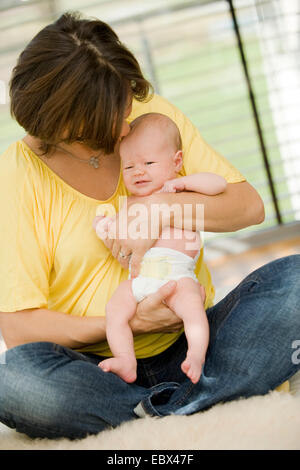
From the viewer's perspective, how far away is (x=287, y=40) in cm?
384

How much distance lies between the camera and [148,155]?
5.15 ft

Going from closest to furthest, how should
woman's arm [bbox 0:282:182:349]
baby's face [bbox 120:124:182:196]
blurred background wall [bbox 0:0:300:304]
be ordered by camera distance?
woman's arm [bbox 0:282:182:349] → baby's face [bbox 120:124:182:196] → blurred background wall [bbox 0:0:300:304]

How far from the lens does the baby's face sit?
1.57m

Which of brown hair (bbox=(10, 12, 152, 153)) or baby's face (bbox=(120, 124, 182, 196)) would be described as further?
baby's face (bbox=(120, 124, 182, 196))

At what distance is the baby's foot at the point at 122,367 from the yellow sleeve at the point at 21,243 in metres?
0.22

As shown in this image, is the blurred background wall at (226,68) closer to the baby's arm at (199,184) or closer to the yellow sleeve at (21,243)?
the baby's arm at (199,184)

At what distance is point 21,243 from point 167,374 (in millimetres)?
502

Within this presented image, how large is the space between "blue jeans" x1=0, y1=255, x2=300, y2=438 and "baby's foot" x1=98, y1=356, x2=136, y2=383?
2 centimetres

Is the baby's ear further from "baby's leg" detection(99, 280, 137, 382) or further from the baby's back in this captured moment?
"baby's leg" detection(99, 280, 137, 382)

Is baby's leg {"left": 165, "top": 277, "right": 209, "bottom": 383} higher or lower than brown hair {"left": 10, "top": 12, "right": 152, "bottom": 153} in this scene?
lower

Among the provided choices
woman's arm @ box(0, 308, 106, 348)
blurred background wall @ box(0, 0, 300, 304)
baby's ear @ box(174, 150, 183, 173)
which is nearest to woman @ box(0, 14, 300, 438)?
woman's arm @ box(0, 308, 106, 348)


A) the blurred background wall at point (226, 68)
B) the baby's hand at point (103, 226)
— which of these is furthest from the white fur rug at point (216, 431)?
the blurred background wall at point (226, 68)
